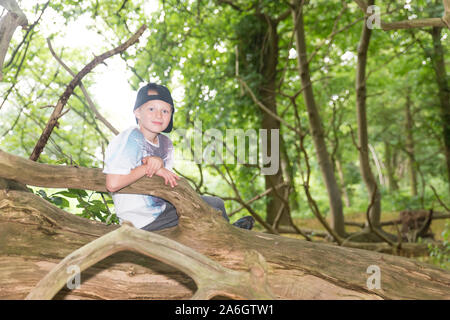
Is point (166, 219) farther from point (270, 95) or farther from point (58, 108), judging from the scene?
point (270, 95)

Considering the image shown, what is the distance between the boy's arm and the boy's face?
40cm

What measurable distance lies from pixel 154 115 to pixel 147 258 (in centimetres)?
84

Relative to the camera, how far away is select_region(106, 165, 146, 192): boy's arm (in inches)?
80.9

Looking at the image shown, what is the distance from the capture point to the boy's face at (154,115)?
2.39 metres

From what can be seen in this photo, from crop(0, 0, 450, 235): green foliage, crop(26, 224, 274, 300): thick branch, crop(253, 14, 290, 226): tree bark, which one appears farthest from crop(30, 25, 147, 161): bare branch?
crop(253, 14, 290, 226): tree bark

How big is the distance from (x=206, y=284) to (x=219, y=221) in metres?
0.64

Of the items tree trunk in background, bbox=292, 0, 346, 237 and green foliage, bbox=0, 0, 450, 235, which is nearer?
green foliage, bbox=0, 0, 450, 235

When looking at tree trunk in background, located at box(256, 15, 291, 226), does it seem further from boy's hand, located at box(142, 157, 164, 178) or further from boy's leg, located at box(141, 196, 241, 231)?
boy's hand, located at box(142, 157, 164, 178)

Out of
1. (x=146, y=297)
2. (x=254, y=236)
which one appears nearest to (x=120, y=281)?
(x=146, y=297)

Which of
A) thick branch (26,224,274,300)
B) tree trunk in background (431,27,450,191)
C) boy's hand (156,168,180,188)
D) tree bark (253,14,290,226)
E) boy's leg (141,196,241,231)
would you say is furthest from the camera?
tree trunk in background (431,27,450,191)

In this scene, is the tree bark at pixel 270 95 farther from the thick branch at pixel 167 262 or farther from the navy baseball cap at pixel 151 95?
the thick branch at pixel 167 262

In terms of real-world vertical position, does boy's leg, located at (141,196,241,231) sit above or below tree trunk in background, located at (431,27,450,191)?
below

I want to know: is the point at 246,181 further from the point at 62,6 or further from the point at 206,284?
the point at 206,284
